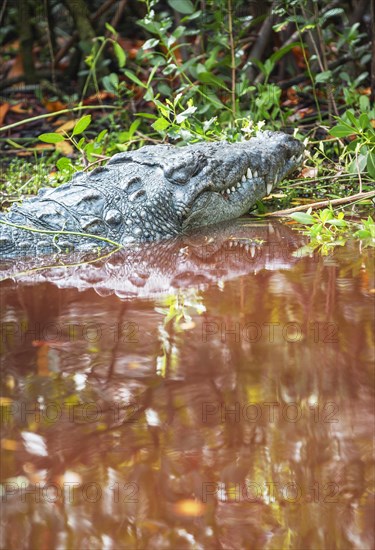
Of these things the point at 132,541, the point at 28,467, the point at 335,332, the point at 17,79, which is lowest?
the point at 132,541

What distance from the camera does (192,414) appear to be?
7.30ft

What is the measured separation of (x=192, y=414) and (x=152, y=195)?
114 inches

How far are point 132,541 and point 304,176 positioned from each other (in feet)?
14.4

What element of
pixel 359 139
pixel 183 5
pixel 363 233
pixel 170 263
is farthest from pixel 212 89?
pixel 363 233

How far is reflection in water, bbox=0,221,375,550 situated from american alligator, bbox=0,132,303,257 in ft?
4.03

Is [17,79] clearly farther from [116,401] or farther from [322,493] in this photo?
[322,493]

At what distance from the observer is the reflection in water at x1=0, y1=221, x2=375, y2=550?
69.9 inches

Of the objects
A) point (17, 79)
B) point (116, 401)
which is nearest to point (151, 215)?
point (116, 401)

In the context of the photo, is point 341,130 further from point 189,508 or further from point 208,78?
point 189,508

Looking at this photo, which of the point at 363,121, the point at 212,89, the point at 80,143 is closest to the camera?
the point at 363,121

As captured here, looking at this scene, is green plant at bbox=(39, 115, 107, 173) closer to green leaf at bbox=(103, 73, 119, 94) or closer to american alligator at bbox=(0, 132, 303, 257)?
american alligator at bbox=(0, 132, 303, 257)

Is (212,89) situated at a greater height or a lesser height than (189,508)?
greater

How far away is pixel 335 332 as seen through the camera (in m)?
2.75

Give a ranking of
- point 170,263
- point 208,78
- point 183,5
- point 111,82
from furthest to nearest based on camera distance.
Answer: point 111,82, point 183,5, point 208,78, point 170,263
